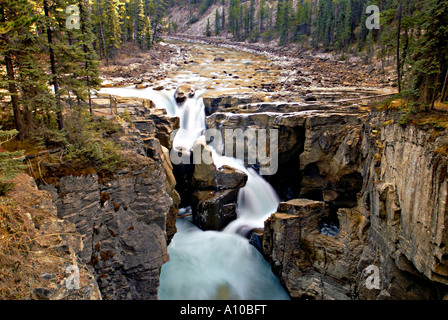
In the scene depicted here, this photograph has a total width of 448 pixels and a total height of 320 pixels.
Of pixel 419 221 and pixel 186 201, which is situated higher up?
pixel 419 221

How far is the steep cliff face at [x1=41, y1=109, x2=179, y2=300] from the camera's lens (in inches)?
451

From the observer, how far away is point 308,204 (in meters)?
17.8

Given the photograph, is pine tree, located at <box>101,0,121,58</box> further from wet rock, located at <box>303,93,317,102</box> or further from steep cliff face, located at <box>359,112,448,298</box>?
steep cliff face, located at <box>359,112,448,298</box>

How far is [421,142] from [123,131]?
14864 mm

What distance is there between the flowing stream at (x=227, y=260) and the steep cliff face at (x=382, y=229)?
1.35 m

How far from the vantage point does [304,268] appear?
1694 cm

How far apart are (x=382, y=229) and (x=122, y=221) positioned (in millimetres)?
13191

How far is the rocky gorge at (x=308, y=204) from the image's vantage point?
11391mm

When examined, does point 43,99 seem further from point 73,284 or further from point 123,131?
point 73,284

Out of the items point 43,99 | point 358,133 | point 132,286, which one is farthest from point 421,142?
point 43,99

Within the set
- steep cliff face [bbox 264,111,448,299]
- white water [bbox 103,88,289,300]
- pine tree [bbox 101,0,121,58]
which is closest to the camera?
steep cliff face [bbox 264,111,448,299]

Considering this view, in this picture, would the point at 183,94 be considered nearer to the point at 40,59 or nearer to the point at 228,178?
the point at 228,178

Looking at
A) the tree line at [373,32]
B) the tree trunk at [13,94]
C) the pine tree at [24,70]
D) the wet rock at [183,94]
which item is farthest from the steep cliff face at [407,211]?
the wet rock at [183,94]

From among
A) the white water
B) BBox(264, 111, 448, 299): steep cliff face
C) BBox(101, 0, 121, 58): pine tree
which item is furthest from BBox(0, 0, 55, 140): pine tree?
BBox(101, 0, 121, 58): pine tree
